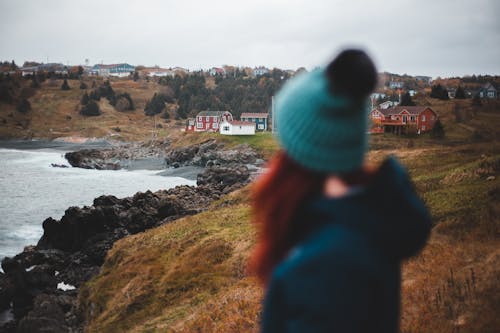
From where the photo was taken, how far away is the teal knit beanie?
2.15m

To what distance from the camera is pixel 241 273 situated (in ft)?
56.7

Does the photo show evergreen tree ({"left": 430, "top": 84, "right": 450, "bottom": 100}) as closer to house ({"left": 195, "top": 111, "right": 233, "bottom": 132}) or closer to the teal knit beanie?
house ({"left": 195, "top": 111, "right": 233, "bottom": 132})

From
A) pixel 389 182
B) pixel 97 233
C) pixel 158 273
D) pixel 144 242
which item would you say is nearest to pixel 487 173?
pixel 158 273

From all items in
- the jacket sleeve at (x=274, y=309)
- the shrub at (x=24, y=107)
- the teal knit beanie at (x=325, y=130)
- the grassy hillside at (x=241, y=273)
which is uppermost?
the teal knit beanie at (x=325, y=130)

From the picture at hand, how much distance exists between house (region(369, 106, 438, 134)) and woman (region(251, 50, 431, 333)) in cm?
7226

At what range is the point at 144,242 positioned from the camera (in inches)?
1017

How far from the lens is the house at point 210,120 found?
11106 cm

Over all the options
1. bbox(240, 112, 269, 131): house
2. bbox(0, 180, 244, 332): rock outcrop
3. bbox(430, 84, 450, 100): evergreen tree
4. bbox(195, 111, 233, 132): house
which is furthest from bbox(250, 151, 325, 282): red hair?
bbox(195, 111, 233, 132): house

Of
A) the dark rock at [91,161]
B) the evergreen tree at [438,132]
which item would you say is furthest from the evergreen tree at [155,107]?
the evergreen tree at [438,132]

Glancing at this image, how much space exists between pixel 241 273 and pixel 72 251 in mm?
18566

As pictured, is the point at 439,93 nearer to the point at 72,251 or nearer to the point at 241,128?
the point at 241,128

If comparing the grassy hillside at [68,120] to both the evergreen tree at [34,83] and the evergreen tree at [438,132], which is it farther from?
the evergreen tree at [438,132]

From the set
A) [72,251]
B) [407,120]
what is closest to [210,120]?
[407,120]

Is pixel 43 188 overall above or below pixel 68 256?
below
